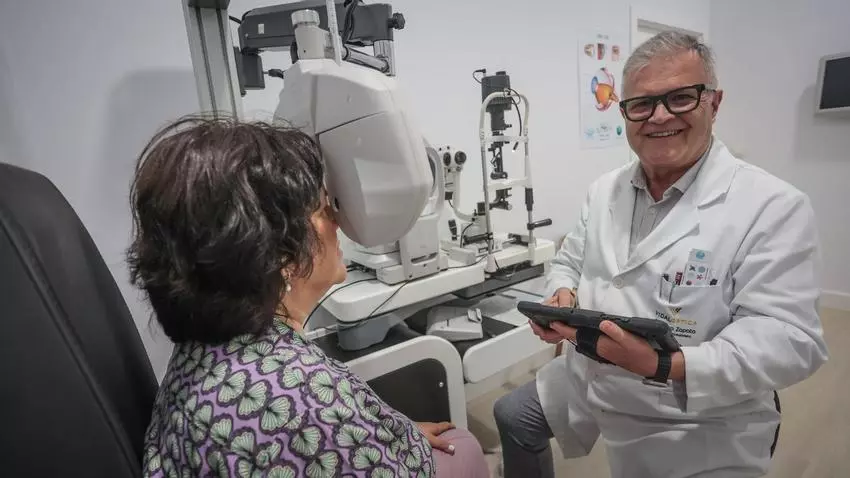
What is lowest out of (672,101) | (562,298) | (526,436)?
(526,436)

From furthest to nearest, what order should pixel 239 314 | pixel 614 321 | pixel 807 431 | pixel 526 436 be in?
pixel 807 431, pixel 526 436, pixel 614 321, pixel 239 314

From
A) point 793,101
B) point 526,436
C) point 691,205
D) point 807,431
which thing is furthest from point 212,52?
point 793,101

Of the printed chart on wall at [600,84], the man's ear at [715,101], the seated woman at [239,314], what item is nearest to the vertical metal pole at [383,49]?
the seated woman at [239,314]

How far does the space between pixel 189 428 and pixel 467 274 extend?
0.99 meters

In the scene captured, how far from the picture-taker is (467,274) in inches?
57.6

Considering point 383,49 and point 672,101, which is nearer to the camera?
point 672,101

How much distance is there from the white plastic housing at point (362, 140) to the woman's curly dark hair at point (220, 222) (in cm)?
6

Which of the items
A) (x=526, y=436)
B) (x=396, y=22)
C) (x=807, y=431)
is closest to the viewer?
(x=396, y=22)

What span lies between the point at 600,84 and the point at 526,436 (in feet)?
7.03

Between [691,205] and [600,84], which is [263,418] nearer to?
[691,205]

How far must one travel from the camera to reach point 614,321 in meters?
0.86

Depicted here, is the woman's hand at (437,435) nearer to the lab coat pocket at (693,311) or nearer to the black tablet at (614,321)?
the black tablet at (614,321)

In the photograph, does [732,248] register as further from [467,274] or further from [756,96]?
[756,96]

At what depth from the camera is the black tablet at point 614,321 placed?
817mm
